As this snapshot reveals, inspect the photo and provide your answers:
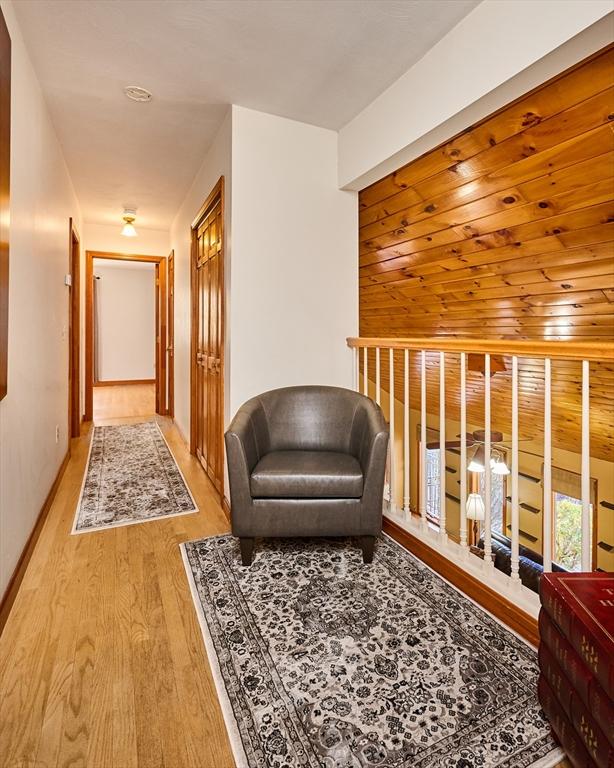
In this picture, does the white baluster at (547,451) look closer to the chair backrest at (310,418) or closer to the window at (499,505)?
the chair backrest at (310,418)

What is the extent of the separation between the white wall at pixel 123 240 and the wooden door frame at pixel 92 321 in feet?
0.22

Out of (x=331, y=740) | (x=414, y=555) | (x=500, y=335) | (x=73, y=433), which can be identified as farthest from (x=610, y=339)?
(x=73, y=433)

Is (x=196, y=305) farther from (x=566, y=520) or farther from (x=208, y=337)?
(x=566, y=520)

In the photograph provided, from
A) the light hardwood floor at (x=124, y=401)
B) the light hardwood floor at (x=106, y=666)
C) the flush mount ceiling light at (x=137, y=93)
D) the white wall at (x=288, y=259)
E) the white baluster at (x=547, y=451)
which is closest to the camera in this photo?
the light hardwood floor at (x=106, y=666)

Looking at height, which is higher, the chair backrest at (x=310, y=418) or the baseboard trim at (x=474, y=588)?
the chair backrest at (x=310, y=418)

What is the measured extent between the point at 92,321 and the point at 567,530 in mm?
5659

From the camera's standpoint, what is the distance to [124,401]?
7055 mm

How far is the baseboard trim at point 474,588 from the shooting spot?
160 cm

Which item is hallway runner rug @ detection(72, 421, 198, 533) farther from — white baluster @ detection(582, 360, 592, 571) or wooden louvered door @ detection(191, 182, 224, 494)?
white baluster @ detection(582, 360, 592, 571)

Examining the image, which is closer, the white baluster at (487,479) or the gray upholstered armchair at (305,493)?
the white baluster at (487,479)

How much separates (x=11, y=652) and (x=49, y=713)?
0.36 m

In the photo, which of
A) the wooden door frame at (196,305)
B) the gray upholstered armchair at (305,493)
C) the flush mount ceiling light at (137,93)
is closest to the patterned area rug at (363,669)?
the gray upholstered armchair at (305,493)

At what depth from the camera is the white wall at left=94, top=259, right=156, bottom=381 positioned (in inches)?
349

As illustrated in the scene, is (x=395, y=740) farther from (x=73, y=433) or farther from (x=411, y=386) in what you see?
(x=73, y=433)
